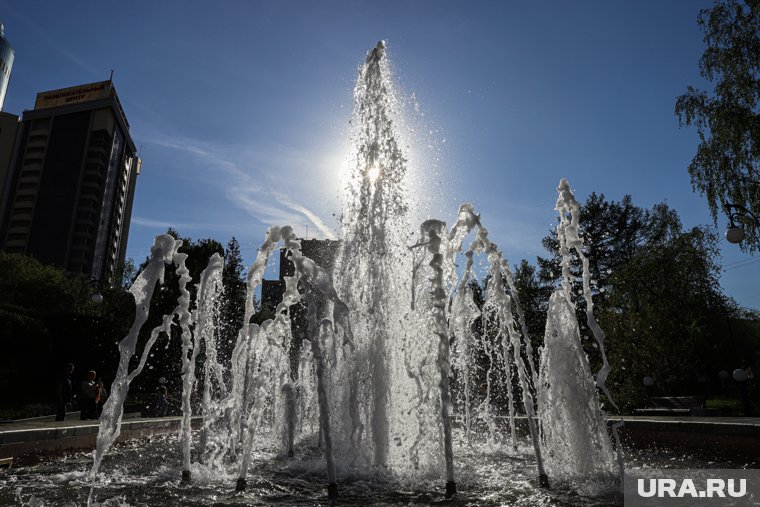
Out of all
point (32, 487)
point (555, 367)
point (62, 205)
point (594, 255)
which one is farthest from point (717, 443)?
point (62, 205)

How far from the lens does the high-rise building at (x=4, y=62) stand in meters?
102

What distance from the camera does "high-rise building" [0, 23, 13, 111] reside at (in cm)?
10200

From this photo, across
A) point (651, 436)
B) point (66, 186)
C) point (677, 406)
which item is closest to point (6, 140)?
point (66, 186)

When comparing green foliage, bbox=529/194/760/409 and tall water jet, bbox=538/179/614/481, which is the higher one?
green foliage, bbox=529/194/760/409

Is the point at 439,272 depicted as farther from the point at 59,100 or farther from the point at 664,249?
the point at 59,100

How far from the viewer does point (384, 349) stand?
24.5 ft

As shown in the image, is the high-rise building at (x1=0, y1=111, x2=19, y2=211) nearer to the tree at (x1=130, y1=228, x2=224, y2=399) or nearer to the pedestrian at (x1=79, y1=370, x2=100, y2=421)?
the tree at (x1=130, y1=228, x2=224, y2=399)

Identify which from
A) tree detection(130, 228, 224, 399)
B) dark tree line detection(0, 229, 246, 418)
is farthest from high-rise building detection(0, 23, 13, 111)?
tree detection(130, 228, 224, 399)

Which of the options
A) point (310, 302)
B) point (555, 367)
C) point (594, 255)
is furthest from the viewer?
point (594, 255)

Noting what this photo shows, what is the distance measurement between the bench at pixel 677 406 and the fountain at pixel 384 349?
4.61 meters

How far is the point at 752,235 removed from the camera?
13.2 meters

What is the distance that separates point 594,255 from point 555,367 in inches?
1208

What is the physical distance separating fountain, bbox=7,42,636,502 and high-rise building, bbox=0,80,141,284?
198 feet
